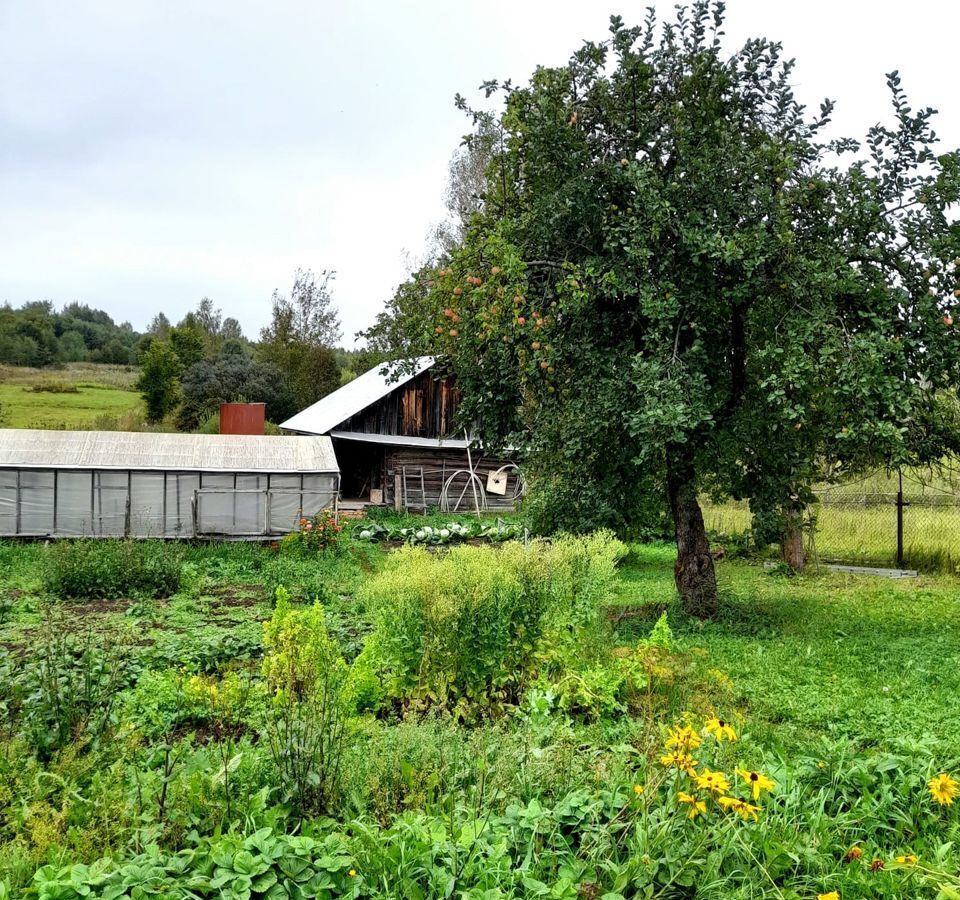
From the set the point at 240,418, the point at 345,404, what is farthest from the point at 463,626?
the point at 345,404

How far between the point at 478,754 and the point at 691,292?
6.08m

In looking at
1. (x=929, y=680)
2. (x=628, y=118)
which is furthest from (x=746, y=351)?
(x=929, y=680)

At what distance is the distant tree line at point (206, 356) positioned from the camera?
3697cm

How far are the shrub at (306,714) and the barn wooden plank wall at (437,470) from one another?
2040 centimetres

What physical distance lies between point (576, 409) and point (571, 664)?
12.2 ft

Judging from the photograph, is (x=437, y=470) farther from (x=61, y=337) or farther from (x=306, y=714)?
(x=61, y=337)

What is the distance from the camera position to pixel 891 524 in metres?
15.5

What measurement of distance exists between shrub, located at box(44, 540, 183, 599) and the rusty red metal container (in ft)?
41.0

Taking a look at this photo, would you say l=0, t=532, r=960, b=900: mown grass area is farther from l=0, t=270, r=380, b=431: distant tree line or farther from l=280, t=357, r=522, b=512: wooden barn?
l=0, t=270, r=380, b=431: distant tree line

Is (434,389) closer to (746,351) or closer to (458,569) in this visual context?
(746,351)

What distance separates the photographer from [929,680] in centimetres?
735

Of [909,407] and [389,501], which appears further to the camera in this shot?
[389,501]

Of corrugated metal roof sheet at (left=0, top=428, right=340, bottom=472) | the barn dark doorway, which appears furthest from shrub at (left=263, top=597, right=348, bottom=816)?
the barn dark doorway

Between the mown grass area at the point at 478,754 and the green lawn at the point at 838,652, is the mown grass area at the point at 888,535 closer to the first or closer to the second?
the green lawn at the point at 838,652
